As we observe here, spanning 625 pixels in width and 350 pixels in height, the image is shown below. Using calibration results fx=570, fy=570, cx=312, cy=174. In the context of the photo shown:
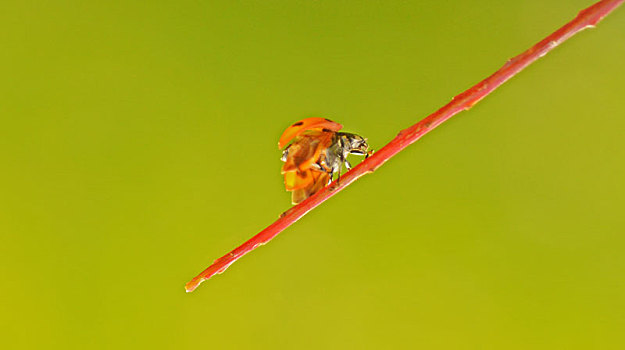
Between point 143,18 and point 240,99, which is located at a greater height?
point 143,18

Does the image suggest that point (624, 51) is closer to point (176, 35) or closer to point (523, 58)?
point (176, 35)

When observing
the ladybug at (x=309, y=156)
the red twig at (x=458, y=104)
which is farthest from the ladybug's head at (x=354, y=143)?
the red twig at (x=458, y=104)

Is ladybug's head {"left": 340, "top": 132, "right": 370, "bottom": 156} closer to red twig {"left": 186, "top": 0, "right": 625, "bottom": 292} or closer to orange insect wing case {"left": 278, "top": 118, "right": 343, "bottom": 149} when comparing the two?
orange insect wing case {"left": 278, "top": 118, "right": 343, "bottom": 149}

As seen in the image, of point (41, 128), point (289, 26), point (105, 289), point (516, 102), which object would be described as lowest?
point (105, 289)

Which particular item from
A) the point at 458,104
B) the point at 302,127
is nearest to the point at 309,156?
the point at 302,127

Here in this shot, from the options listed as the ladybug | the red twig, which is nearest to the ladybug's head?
the ladybug

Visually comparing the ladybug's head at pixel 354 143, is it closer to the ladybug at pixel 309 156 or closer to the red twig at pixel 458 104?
the ladybug at pixel 309 156

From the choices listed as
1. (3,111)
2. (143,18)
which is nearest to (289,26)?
(143,18)
